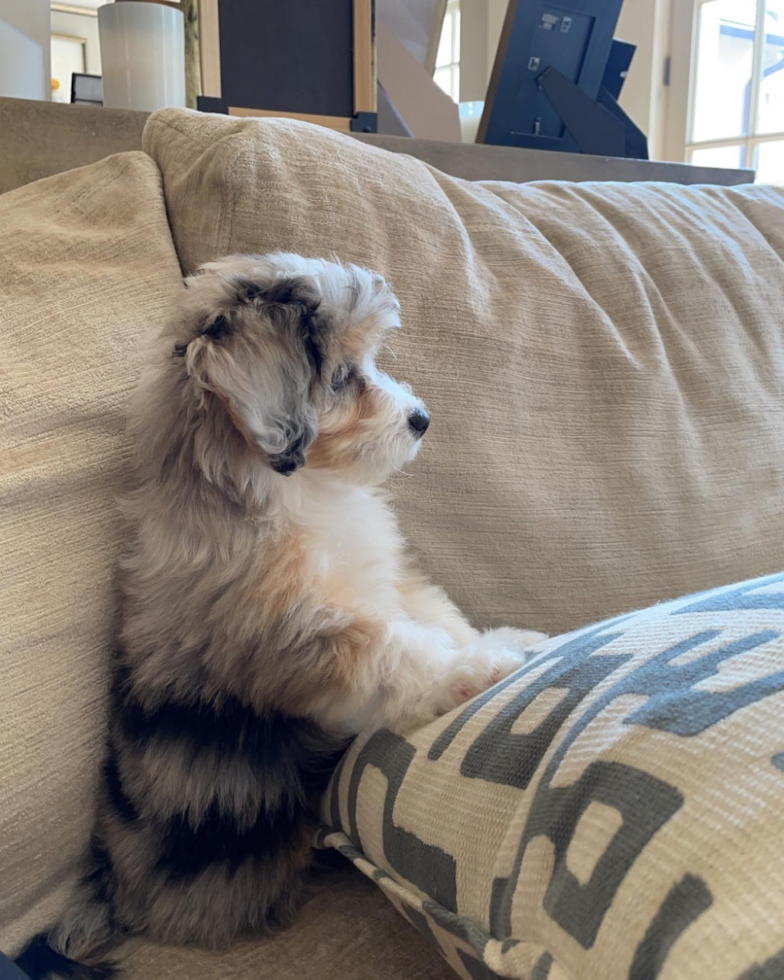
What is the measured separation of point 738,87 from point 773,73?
0.51 ft

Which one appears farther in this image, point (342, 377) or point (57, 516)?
point (342, 377)

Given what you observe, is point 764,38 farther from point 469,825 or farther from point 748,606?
point 469,825

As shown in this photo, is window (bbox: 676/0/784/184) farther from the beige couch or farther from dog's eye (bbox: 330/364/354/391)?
dog's eye (bbox: 330/364/354/391)

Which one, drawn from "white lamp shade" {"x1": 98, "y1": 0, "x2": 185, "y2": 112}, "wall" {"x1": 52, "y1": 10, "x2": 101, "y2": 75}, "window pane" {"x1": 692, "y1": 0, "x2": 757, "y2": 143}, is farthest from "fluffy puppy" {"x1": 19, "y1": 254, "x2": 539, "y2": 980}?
"wall" {"x1": 52, "y1": 10, "x2": 101, "y2": 75}

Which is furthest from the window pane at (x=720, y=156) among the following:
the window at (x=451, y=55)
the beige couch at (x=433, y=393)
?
the beige couch at (x=433, y=393)

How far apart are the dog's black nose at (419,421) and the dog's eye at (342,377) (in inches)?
4.2

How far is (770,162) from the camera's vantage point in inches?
148

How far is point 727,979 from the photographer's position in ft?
1.45

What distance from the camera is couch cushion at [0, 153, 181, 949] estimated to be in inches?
34.7

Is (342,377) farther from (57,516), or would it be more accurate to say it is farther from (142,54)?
(142,54)

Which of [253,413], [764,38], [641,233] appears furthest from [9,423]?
[764,38]

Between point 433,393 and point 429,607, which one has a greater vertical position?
point 433,393

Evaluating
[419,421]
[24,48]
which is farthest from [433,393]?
[24,48]

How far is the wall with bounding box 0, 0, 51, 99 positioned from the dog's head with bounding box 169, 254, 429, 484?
1052mm
